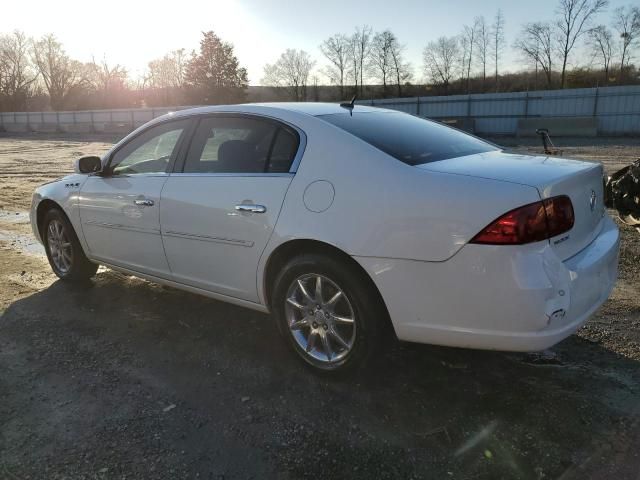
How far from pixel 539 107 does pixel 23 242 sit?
29.1 m

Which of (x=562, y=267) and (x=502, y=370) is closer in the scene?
(x=562, y=267)

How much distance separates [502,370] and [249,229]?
5.90ft

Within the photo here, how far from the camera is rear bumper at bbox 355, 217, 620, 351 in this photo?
8.32ft

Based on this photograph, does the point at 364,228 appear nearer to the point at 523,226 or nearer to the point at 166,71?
the point at 523,226

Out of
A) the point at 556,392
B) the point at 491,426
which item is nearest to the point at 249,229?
the point at 491,426

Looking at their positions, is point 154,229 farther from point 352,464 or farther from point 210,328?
point 352,464

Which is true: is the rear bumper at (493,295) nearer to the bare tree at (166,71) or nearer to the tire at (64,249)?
the tire at (64,249)

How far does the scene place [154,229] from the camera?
13.3 feet

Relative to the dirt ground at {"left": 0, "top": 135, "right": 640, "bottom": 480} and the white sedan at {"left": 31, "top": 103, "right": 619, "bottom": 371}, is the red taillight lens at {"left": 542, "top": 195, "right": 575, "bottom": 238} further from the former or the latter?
the dirt ground at {"left": 0, "top": 135, "right": 640, "bottom": 480}

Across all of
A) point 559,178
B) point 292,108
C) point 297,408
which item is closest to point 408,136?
point 292,108

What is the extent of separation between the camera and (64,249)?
207 inches

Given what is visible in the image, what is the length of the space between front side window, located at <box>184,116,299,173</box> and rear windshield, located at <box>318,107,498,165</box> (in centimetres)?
33

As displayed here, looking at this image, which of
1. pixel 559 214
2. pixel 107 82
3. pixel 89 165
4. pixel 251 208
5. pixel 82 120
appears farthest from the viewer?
pixel 107 82

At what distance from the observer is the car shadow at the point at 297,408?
8.48 ft
